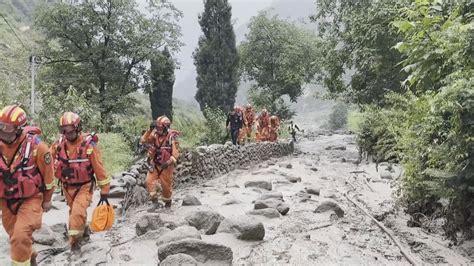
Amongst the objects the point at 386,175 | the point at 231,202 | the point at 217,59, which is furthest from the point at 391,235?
the point at 217,59

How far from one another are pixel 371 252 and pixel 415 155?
187 cm

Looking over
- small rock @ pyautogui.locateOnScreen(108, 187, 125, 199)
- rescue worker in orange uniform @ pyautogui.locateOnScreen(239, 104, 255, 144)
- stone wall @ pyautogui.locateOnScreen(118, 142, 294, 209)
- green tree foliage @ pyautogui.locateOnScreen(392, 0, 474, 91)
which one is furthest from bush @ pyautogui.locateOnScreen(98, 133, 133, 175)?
green tree foliage @ pyautogui.locateOnScreen(392, 0, 474, 91)

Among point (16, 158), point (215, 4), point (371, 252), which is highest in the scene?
point (215, 4)

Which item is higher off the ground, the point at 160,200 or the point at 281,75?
the point at 281,75

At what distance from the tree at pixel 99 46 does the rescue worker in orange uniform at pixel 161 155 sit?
11.9m

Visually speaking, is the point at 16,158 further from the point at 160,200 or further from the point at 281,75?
the point at 281,75

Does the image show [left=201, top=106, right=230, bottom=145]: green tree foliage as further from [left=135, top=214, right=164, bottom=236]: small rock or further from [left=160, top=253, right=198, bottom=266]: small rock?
[left=160, top=253, right=198, bottom=266]: small rock

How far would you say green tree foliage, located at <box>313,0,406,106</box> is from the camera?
1769 cm

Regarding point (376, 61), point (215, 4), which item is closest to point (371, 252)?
point (376, 61)

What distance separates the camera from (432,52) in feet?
15.9

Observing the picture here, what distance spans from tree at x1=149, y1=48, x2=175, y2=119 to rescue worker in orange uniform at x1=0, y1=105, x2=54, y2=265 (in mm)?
18715

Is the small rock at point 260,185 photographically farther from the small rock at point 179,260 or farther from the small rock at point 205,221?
the small rock at point 179,260

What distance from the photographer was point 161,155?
820cm

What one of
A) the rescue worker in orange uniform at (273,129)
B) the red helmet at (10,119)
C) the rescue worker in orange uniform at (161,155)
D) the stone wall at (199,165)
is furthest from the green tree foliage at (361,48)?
the red helmet at (10,119)
